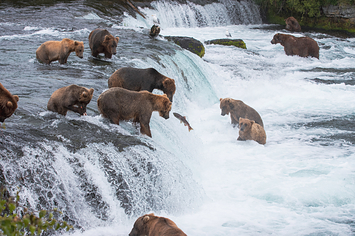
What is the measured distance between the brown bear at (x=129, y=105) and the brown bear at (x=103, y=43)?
3.57m

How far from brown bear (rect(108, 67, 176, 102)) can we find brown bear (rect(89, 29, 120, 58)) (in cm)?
244

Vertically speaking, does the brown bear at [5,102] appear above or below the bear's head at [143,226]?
above

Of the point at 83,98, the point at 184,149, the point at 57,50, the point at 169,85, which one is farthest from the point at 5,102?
the point at 57,50

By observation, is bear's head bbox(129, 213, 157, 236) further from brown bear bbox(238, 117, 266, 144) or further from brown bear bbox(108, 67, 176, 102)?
brown bear bbox(238, 117, 266, 144)

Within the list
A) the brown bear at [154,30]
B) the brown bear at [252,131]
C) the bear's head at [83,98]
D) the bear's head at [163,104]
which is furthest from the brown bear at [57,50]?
the brown bear at [154,30]

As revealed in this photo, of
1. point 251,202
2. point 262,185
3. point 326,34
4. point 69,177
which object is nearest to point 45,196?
point 69,177

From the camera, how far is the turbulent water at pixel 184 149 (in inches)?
156

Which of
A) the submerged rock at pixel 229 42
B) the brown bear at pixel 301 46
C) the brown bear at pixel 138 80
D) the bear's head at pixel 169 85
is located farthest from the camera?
the submerged rock at pixel 229 42

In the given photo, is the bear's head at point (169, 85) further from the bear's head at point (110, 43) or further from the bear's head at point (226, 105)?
the bear's head at point (110, 43)

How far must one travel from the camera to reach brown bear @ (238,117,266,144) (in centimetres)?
726

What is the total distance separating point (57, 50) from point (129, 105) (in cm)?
361

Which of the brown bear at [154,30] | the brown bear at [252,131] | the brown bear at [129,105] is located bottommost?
the brown bear at [252,131]

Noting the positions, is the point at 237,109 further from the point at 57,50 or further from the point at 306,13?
the point at 306,13

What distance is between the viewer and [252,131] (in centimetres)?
725
